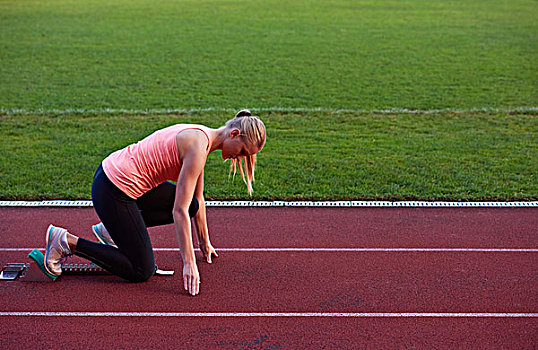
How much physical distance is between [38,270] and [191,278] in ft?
4.79

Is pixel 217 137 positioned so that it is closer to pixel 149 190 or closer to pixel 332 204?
pixel 149 190

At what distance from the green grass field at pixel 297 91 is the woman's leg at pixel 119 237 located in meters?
2.41

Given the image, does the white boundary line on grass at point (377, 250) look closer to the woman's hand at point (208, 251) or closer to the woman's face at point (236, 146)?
the woman's hand at point (208, 251)

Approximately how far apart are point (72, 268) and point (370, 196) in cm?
369

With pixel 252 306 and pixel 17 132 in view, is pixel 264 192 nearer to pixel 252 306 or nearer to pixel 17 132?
pixel 252 306

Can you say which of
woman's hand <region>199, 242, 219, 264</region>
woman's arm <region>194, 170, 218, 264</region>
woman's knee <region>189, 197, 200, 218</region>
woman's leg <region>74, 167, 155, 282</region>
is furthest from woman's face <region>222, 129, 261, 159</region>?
woman's hand <region>199, 242, 219, 264</region>

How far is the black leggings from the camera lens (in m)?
4.82

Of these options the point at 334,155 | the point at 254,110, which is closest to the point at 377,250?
the point at 334,155

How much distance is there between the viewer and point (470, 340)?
436 cm

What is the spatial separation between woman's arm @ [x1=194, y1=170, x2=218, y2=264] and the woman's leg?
1.72 feet

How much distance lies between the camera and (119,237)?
192 inches

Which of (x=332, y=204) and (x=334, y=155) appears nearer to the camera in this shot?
(x=332, y=204)

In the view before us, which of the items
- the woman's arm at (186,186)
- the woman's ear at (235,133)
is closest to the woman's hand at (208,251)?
the woman's arm at (186,186)

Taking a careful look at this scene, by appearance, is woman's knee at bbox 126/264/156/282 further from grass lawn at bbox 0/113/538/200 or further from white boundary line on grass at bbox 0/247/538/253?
grass lawn at bbox 0/113/538/200
